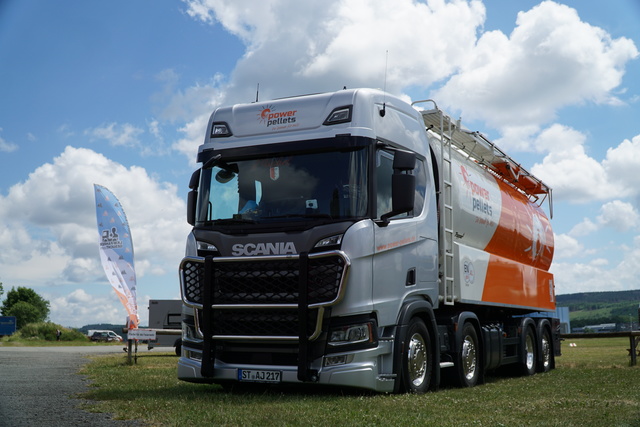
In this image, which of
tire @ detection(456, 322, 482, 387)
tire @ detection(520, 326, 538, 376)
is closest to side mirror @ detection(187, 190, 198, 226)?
tire @ detection(456, 322, 482, 387)

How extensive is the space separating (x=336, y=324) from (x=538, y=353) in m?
8.68

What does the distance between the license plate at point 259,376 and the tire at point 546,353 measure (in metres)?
9.06

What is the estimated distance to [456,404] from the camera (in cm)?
878

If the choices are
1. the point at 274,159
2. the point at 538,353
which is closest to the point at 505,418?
the point at 274,159

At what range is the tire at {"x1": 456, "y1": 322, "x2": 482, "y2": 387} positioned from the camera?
1158cm

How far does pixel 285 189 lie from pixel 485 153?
6.43 metres

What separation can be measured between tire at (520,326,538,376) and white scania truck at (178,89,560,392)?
426 cm

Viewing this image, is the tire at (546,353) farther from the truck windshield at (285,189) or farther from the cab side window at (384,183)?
the truck windshield at (285,189)

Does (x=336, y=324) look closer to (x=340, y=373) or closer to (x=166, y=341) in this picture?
(x=340, y=373)

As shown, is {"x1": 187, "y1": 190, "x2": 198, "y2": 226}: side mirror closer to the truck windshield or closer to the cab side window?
the truck windshield

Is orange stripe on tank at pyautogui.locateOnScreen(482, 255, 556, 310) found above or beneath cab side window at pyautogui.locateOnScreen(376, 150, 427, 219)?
beneath

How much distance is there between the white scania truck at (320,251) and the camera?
9.06 m

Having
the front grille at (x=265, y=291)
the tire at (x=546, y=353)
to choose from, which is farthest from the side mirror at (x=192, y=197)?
the tire at (x=546, y=353)

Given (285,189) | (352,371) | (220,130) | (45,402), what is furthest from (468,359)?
(45,402)
